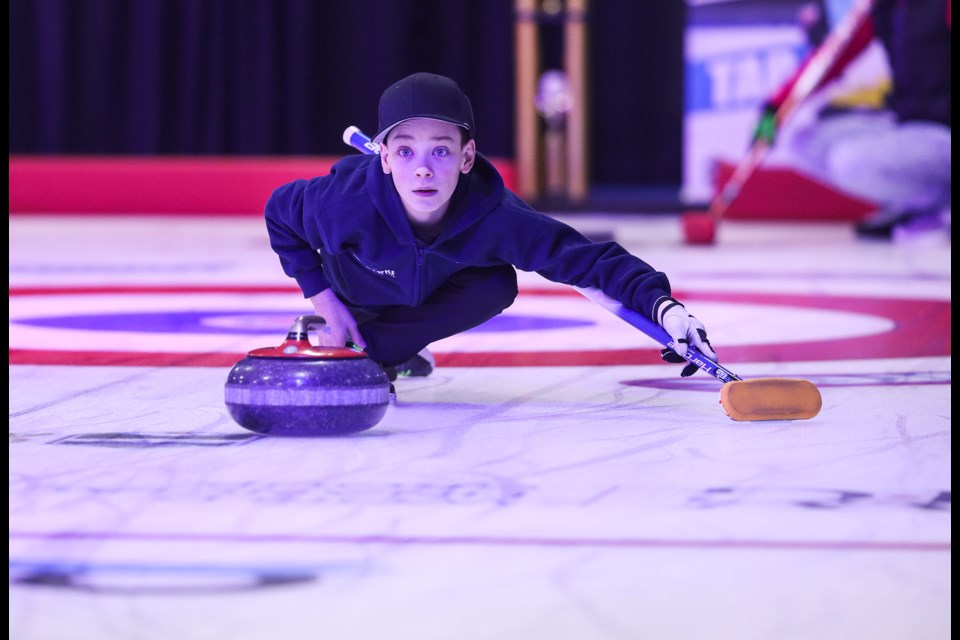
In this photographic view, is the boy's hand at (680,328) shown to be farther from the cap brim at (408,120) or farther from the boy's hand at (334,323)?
the boy's hand at (334,323)

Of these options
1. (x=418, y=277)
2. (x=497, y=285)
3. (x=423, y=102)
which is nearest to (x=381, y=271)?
(x=418, y=277)

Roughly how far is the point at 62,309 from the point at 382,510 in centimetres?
202

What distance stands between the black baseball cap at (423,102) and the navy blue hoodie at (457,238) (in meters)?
0.13

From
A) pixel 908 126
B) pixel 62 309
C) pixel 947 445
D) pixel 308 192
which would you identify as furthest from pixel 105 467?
pixel 908 126

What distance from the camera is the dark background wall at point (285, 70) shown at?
797 cm

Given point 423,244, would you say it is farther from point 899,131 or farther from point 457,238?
point 899,131

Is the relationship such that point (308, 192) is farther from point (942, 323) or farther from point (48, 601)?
point (942, 323)

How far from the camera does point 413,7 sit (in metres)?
8.04

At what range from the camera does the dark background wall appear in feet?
26.2

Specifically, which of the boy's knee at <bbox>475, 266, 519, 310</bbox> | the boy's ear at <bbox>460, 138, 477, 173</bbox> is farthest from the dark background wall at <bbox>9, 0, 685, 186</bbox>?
the boy's ear at <bbox>460, 138, 477, 173</bbox>

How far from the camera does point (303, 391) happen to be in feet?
5.36

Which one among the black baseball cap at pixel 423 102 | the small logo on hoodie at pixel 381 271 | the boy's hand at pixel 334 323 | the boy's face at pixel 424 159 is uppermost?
the black baseball cap at pixel 423 102

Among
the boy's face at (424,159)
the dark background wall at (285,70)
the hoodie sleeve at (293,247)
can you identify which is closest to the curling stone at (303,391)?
the boy's face at (424,159)

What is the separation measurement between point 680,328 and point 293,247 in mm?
606
